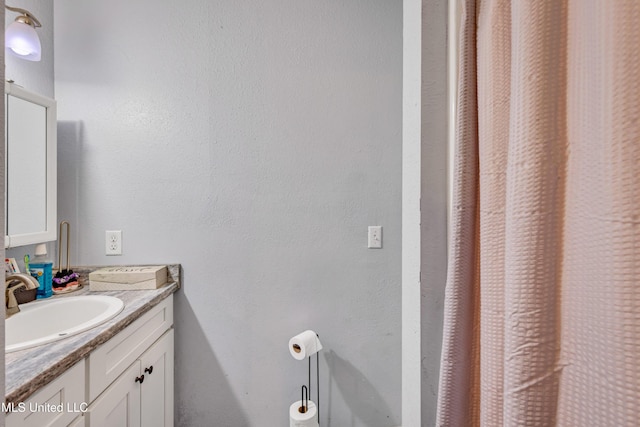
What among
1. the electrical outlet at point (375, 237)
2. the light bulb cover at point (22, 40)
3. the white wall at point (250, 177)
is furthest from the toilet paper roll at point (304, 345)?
the light bulb cover at point (22, 40)

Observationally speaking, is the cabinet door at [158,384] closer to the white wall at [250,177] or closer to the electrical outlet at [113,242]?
the white wall at [250,177]

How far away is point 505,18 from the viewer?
49 cm

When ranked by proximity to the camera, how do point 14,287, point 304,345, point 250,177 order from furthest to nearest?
point 250,177
point 304,345
point 14,287

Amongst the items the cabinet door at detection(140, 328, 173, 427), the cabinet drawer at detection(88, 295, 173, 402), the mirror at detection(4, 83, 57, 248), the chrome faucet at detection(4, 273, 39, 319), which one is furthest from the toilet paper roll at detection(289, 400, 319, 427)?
the mirror at detection(4, 83, 57, 248)

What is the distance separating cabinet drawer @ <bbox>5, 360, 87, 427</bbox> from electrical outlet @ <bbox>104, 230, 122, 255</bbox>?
2.27ft

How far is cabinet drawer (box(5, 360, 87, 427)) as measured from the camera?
625 millimetres

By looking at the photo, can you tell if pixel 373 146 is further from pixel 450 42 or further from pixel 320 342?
pixel 320 342

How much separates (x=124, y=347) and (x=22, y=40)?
1.24m

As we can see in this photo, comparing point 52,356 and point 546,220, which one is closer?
point 546,220

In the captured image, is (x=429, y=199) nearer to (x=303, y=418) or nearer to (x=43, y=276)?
(x=303, y=418)

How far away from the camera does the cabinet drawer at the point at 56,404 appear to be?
0.62m

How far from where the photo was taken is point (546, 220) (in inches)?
16.0

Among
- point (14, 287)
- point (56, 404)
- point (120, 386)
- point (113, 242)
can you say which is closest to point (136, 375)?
point (120, 386)

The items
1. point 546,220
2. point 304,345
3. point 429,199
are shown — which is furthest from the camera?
point 304,345
